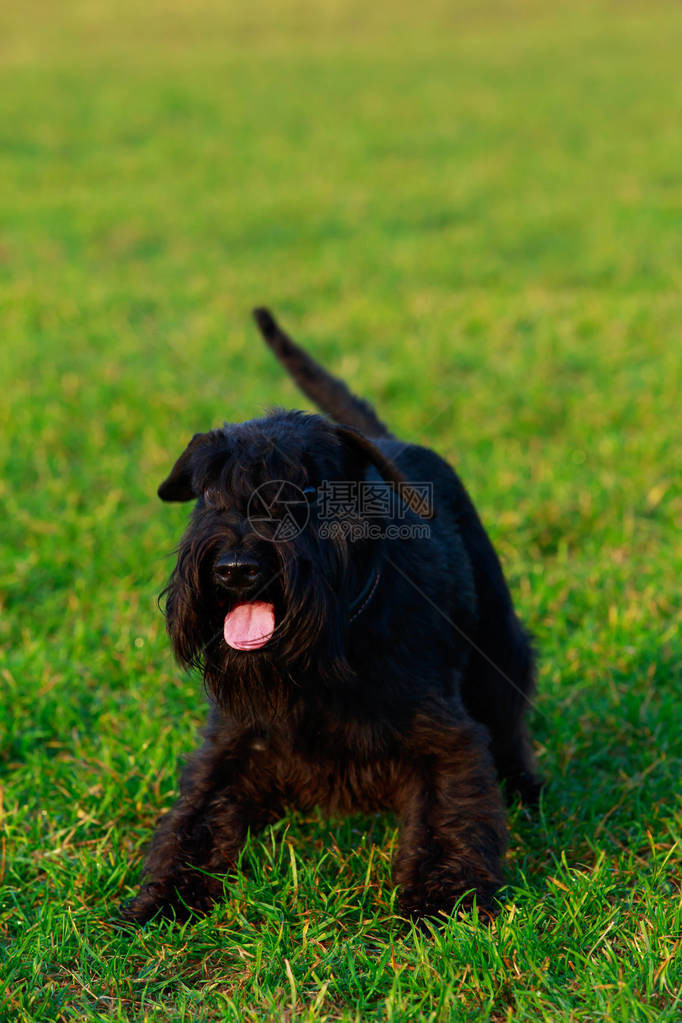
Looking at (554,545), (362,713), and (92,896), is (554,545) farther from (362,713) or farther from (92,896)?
(92,896)

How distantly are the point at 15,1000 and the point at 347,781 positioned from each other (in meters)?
1.05

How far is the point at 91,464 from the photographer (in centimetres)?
629

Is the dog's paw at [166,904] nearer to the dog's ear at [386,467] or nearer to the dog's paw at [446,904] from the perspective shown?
the dog's paw at [446,904]

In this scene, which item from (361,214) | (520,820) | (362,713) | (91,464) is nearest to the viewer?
(362,713)

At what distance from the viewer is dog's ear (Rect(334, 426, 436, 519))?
2965mm

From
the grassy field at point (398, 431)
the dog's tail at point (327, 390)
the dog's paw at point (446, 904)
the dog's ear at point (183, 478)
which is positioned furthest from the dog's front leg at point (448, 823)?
the dog's tail at point (327, 390)

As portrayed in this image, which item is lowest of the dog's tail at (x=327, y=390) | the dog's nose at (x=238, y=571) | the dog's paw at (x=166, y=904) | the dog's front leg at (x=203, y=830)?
the dog's paw at (x=166, y=904)

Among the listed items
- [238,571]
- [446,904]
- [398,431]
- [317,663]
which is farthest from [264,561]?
[398,431]

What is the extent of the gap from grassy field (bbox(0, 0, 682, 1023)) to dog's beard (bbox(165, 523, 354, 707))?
572mm

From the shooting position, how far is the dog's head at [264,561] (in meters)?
2.68

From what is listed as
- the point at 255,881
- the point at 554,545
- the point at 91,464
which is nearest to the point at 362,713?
the point at 255,881

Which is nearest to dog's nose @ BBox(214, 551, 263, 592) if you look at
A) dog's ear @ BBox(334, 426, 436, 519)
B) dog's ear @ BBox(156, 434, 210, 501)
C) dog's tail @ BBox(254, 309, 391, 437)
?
dog's ear @ BBox(156, 434, 210, 501)

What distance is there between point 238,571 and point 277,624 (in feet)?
0.61

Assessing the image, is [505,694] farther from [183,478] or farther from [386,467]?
[183,478]
